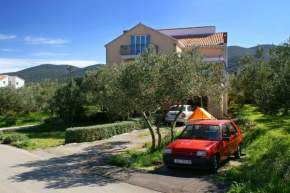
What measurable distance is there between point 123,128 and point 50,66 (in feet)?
312

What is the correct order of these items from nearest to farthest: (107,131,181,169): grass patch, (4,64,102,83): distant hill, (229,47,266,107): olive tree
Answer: (107,131,181,169): grass patch → (229,47,266,107): olive tree → (4,64,102,83): distant hill

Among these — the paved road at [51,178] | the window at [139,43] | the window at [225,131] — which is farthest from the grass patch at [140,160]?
the window at [139,43]

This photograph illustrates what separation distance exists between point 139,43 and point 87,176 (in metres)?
19.8

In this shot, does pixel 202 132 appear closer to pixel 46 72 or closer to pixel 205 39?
pixel 205 39

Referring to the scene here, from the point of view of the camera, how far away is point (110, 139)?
1412 centimetres

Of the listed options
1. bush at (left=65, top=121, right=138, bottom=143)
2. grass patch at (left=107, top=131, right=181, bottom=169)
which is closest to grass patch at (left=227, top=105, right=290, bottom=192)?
grass patch at (left=107, top=131, right=181, bottom=169)

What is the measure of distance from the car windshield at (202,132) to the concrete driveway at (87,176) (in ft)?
4.02

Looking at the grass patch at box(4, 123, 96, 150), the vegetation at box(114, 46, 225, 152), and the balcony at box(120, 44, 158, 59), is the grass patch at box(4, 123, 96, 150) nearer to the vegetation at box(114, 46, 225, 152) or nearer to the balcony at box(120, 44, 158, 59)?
the vegetation at box(114, 46, 225, 152)

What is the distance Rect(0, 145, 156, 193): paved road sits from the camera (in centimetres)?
625

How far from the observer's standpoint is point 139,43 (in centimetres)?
2562

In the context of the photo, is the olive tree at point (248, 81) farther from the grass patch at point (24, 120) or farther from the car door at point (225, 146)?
the grass patch at point (24, 120)

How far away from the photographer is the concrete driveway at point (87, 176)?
20.5 feet

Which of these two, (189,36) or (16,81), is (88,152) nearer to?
(189,36)

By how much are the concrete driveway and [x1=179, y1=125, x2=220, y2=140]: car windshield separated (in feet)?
4.02
